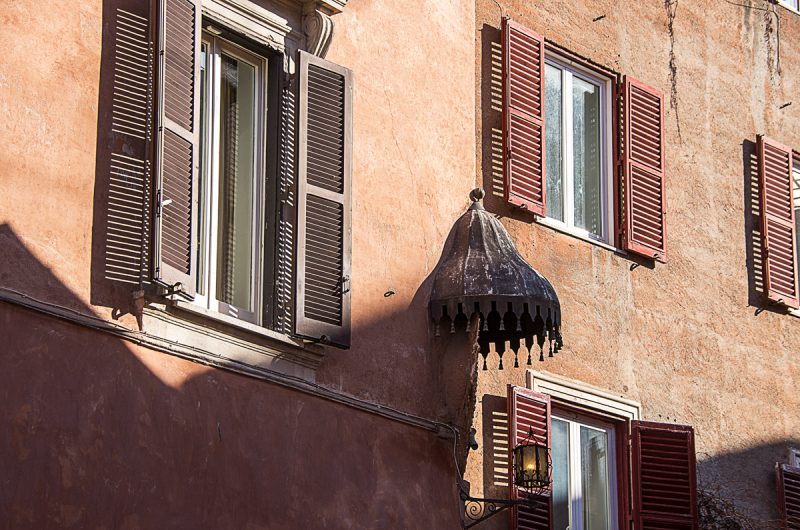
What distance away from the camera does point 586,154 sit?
14195mm

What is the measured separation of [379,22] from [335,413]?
272 cm

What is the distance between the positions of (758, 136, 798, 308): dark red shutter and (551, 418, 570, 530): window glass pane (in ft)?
9.07

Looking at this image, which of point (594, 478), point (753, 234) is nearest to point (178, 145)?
point (594, 478)

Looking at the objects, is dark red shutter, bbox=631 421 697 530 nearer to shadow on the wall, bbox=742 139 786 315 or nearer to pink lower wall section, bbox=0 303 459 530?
shadow on the wall, bbox=742 139 786 315

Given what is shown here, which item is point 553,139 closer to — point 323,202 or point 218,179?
point 323,202

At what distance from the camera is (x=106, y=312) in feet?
32.2

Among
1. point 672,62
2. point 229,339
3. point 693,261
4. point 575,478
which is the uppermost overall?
point 672,62

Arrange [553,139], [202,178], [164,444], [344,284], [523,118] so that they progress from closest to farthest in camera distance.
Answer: [164,444]
[202,178]
[344,284]
[523,118]
[553,139]

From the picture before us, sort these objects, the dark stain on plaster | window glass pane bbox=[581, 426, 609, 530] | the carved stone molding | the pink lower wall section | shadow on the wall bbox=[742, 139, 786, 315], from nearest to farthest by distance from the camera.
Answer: the pink lower wall section → the carved stone molding → window glass pane bbox=[581, 426, 609, 530] → shadow on the wall bbox=[742, 139, 786, 315] → the dark stain on plaster

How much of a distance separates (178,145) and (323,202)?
4.36 ft

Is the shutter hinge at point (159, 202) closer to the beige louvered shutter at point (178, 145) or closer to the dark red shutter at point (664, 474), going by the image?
the beige louvered shutter at point (178, 145)

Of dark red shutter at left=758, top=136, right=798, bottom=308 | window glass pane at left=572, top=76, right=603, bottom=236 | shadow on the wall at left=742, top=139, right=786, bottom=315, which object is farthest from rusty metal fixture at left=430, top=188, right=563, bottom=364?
dark red shutter at left=758, top=136, right=798, bottom=308

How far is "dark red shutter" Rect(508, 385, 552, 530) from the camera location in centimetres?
1225

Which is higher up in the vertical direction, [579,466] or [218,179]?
[218,179]
